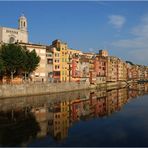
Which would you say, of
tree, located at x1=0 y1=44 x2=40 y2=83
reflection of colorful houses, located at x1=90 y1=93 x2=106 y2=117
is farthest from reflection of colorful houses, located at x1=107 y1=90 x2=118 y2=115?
tree, located at x1=0 y1=44 x2=40 y2=83

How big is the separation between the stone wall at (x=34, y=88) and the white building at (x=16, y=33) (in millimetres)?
22190

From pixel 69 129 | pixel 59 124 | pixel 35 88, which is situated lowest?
pixel 69 129

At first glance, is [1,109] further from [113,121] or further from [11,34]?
[11,34]

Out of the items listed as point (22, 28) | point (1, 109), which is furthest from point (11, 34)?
point (1, 109)

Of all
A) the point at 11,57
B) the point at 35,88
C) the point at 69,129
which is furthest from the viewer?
the point at 35,88

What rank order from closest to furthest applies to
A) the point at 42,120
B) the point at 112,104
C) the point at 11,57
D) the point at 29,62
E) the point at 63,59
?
the point at 42,120 < the point at 112,104 < the point at 11,57 < the point at 29,62 < the point at 63,59

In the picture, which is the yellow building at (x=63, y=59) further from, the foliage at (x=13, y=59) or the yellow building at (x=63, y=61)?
the foliage at (x=13, y=59)

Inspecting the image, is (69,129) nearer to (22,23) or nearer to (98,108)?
(98,108)

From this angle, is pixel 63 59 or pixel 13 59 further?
pixel 63 59

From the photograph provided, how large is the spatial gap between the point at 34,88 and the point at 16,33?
29.0 metres

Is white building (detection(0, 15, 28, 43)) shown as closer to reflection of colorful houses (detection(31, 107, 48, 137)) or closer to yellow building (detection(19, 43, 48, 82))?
yellow building (detection(19, 43, 48, 82))

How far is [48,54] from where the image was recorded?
8638 centimetres

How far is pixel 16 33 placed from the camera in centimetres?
9000

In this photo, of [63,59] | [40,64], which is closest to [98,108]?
[40,64]
